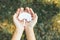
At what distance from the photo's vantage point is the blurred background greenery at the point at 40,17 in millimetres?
1714

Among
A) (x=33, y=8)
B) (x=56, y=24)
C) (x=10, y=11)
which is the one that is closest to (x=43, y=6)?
(x=33, y=8)

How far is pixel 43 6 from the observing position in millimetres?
1816

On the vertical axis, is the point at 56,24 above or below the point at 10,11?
below

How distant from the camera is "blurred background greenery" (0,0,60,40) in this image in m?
1.71

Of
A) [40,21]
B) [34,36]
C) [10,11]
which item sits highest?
[10,11]

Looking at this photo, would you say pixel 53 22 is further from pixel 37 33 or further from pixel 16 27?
pixel 16 27

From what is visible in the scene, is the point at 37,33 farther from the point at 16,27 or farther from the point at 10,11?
the point at 10,11

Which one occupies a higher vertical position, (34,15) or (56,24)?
(34,15)

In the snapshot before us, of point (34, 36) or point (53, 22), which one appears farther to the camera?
point (53, 22)

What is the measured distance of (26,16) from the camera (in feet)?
5.60

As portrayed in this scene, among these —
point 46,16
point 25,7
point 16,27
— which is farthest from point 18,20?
point 46,16

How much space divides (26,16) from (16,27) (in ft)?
0.46

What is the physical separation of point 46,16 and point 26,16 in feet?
0.69

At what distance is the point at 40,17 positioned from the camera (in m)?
1.77
